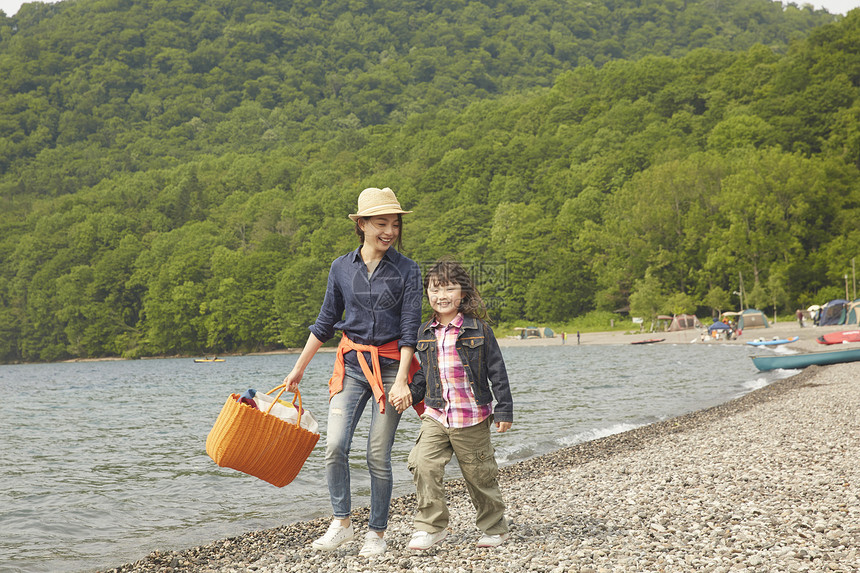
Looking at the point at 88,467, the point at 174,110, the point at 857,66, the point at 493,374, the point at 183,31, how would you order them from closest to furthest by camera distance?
1. the point at 493,374
2. the point at 88,467
3. the point at 857,66
4. the point at 174,110
5. the point at 183,31

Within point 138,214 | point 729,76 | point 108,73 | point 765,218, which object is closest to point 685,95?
point 729,76

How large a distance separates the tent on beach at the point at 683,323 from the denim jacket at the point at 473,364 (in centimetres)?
6953

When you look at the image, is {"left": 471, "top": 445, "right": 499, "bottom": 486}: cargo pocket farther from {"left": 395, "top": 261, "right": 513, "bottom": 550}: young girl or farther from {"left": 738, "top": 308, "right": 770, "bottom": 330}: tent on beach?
{"left": 738, "top": 308, "right": 770, "bottom": 330}: tent on beach

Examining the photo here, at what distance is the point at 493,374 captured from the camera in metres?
5.07

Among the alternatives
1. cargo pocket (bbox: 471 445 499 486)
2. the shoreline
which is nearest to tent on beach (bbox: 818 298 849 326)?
the shoreline

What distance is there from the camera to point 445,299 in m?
5.10

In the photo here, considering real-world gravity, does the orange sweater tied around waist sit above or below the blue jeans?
above

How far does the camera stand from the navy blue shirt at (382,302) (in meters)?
5.01

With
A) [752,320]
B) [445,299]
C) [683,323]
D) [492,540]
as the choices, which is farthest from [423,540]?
[683,323]

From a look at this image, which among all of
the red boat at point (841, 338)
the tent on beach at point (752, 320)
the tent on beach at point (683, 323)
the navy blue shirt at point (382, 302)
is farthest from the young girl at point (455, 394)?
the tent on beach at point (683, 323)

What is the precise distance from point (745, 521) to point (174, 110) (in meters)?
163

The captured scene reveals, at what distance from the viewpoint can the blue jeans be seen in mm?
5016

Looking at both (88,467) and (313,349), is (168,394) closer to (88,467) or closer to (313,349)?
(88,467)

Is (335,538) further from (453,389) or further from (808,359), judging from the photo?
(808,359)
